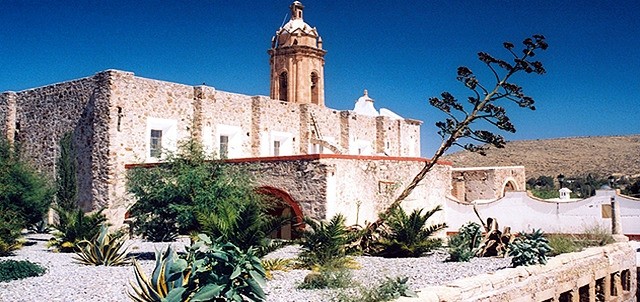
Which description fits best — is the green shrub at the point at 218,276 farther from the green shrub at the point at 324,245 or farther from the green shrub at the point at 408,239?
the green shrub at the point at 408,239

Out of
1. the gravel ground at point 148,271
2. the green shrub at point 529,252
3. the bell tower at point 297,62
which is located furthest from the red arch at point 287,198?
→ the bell tower at point 297,62

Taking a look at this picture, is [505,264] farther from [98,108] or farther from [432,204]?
[98,108]

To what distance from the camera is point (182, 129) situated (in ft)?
82.9

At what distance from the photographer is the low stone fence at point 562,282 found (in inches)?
419

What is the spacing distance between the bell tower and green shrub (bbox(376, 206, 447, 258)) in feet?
52.1

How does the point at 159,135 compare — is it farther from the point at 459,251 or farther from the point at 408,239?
the point at 459,251

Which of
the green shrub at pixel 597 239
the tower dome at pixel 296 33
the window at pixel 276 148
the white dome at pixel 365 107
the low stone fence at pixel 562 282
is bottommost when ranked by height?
the low stone fence at pixel 562 282

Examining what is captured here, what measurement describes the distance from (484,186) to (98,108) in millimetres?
17714

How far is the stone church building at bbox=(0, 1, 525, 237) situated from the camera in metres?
19.1

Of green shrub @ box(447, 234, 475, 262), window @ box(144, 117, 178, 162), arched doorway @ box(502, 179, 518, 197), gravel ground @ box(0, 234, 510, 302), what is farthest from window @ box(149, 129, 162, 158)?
arched doorway @ box(502, 179, 518, 197)

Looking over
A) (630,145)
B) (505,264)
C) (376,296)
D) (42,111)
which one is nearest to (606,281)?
(505,264)

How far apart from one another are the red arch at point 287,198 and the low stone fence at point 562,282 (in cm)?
720

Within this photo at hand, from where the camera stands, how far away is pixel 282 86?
32812mm

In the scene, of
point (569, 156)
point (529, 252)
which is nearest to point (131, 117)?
point (529, 252)
